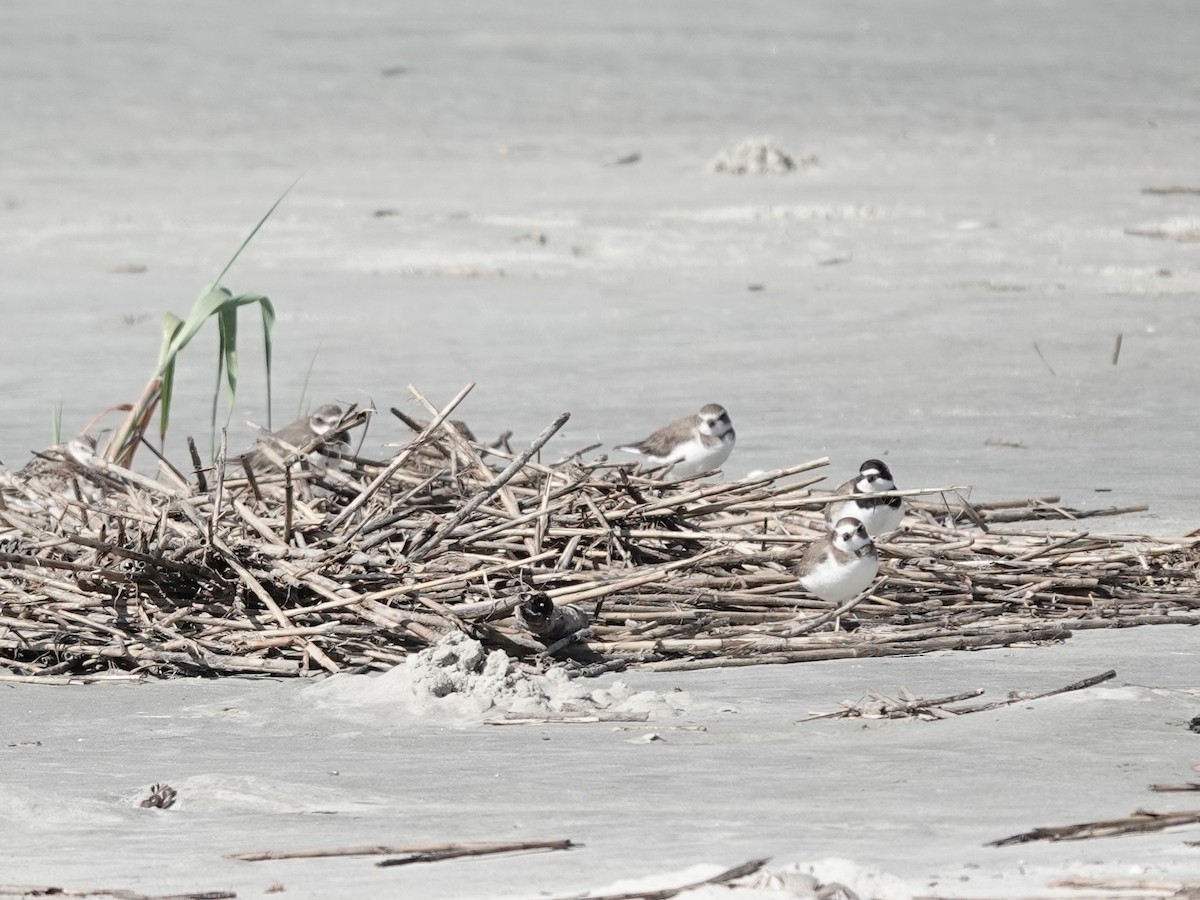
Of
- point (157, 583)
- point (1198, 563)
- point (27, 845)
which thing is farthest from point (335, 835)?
point (1198, 563)

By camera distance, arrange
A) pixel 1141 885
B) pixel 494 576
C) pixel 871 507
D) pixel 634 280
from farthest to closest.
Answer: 1. pixel 634 280
2. pixel 871 507
3. pixel 494 576
4. pixel 1141 885

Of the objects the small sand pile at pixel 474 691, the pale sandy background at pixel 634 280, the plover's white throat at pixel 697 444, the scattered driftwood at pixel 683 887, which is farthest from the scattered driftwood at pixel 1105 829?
the plover's white throat at pixel 697 444

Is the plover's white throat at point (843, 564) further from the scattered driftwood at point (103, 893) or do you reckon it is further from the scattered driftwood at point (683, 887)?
the scattered driftwood at point (103, 893)

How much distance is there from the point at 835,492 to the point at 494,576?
1.47 meters

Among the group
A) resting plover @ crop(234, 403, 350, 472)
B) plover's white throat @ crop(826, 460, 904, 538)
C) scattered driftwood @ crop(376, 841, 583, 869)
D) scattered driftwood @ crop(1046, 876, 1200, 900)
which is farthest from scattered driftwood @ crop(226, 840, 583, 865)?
resting plover @ crop(234, 403, 350, 472)

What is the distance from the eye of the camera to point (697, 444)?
27.3 feet

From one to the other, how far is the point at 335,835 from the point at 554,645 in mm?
1672

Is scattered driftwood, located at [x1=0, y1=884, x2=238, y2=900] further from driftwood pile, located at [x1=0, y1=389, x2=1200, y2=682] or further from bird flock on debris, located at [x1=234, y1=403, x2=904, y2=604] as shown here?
bird flock on debris, located at [x1=234, y1=403, x2=904, y2=604]

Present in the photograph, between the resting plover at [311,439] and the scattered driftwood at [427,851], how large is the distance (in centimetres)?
274

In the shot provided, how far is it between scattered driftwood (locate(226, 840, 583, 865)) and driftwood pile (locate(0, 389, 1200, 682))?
1.65 m

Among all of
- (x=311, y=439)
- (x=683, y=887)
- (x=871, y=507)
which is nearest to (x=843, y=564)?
(x=871, y=507)

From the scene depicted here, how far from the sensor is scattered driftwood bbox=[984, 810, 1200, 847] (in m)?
3.83

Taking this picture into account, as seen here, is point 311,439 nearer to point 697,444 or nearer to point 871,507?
point 697,444

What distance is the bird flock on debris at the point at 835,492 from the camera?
19.2 ft
